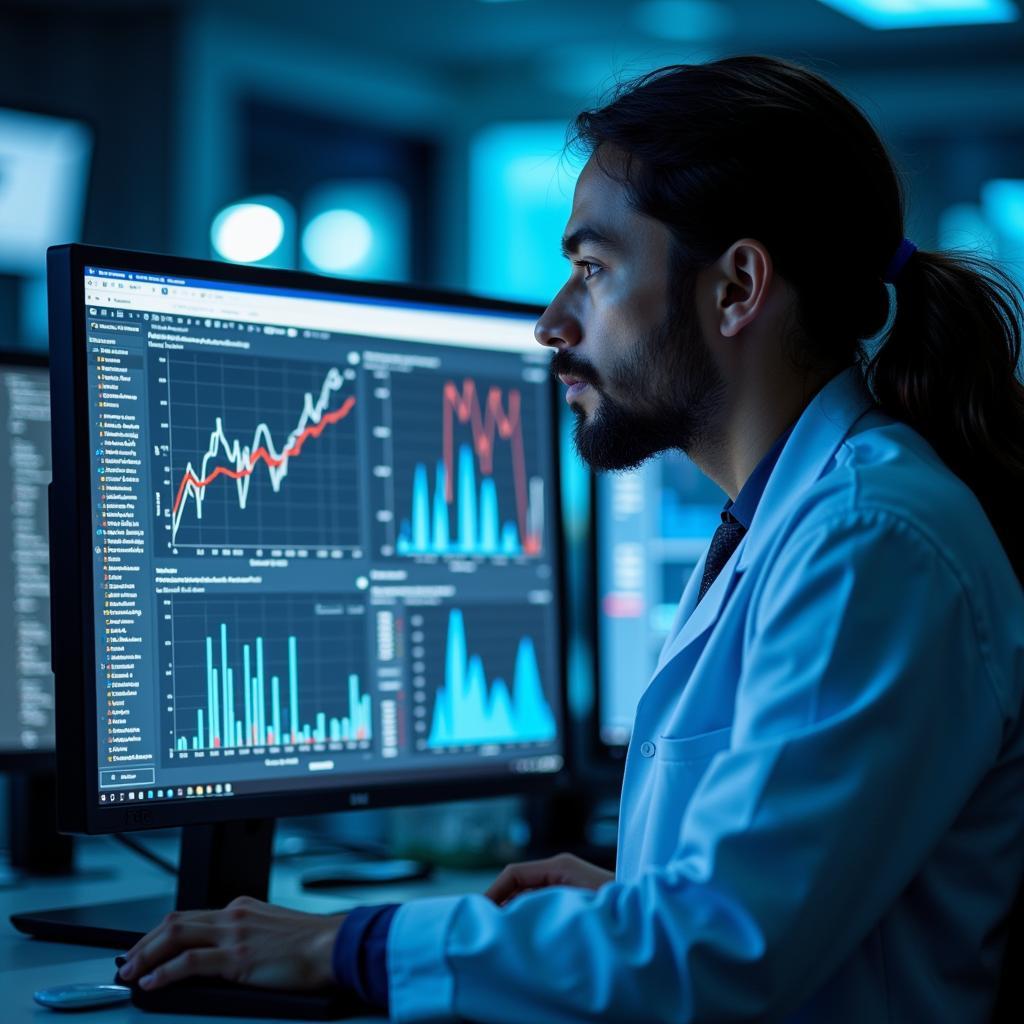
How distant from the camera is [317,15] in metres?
4.91

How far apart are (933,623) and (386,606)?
0.61 m

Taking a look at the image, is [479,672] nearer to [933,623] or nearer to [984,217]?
[933,623]

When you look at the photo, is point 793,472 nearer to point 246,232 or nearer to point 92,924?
point 92,924

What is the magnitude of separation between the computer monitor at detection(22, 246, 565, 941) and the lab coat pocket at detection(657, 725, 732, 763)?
0.39 m

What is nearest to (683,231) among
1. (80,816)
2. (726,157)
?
(726,157)

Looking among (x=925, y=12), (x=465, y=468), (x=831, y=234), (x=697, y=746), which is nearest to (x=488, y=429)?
(x=465, y=468)

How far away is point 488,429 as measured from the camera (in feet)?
4.90

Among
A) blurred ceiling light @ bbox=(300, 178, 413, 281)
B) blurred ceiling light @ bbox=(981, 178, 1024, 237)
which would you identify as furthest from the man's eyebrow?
blurred ceiling light @ bbox=(981, 178, 1024, 237)

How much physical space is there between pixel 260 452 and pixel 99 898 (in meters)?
0.50

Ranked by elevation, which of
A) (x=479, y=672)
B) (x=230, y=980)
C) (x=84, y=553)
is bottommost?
(x=230, y=980)

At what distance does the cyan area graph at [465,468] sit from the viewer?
140 centimetres

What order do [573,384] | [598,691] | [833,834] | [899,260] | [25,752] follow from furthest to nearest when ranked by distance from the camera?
[598,691]
[25,752]
[573,384]
[899,260]
[833,834]

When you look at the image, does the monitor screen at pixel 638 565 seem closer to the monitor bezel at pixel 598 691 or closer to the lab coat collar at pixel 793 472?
the monitor bezel at pixel 598 691

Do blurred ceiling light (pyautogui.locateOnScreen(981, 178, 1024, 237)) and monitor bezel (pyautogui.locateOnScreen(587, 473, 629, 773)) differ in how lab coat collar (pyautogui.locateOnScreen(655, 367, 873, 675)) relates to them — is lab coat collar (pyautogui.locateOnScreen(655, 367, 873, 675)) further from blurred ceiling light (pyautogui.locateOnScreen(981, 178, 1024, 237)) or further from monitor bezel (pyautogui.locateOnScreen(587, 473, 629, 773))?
blurred ceiling light (pyautogui.locateOnScreen(981, 178, 1024, 237))
